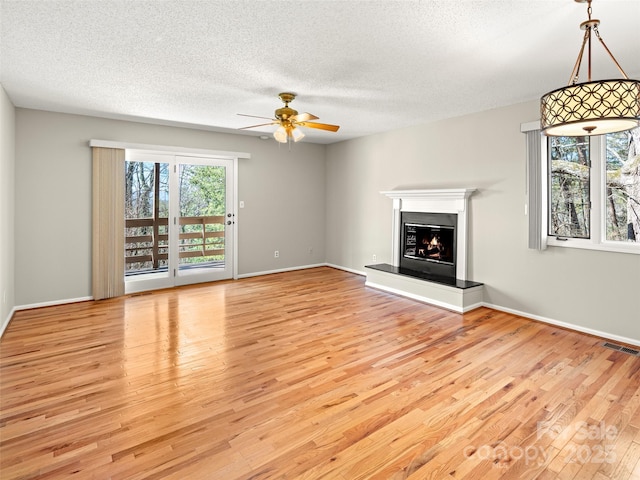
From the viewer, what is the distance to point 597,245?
3596mm

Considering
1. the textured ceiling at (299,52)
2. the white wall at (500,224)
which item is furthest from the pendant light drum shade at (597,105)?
the white wall at (500,224)

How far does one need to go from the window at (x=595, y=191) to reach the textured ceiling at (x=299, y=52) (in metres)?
0.66

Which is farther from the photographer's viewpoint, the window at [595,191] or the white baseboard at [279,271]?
the white baseboard at [279,271]

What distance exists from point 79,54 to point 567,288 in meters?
5.18

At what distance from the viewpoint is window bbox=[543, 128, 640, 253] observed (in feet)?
11.3

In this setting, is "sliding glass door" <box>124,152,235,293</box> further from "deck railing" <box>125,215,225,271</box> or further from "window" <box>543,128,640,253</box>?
"window" <box>543,128,640,253</box>

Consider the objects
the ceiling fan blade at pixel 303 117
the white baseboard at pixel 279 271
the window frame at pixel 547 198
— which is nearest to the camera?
the window frame at pixel 547 198

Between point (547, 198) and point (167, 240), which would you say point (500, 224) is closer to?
point (547, 198)

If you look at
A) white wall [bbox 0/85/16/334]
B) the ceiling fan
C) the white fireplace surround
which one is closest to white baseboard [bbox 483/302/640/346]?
the white fireplace surround

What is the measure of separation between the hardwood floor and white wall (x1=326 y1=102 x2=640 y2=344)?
0.34 meters

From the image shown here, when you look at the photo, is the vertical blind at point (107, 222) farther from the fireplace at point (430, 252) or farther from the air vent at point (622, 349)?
the air vent at point (622, 349)

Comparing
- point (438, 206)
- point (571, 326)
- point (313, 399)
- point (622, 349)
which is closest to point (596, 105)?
point (313, 399)

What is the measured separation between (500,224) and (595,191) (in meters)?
1.02

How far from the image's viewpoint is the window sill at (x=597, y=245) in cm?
339
